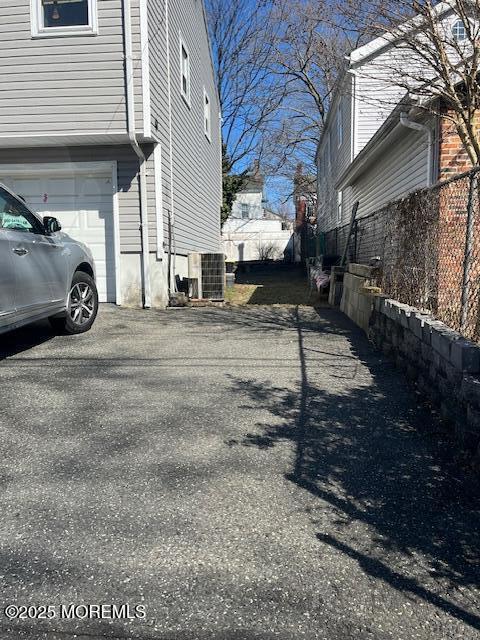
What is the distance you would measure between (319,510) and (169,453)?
1.01 m

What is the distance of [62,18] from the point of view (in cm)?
805

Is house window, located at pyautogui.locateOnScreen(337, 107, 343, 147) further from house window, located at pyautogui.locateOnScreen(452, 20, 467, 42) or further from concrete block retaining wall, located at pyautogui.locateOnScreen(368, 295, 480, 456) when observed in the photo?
concrete block retaining wall, located at pyautogui.locateOnScreen(368, 295, 480, 456)

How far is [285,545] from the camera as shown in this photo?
2121 mm

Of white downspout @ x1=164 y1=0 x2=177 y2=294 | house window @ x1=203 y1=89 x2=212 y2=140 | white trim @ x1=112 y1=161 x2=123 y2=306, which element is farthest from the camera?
house window @ x1=203 y1=89 x2=212 y2=140

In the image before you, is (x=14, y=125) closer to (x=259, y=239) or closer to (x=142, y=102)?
(x=142, y=102)

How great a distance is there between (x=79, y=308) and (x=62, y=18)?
203 inches

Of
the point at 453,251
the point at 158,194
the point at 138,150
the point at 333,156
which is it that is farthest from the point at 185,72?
the point at 333,156

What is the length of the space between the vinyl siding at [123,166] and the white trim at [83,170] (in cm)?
6

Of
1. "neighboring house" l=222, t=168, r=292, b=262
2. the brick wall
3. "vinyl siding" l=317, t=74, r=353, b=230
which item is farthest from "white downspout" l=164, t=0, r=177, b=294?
"neighboring house" l=222, t=168, r=292, b=262

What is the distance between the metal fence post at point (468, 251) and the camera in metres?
3.68

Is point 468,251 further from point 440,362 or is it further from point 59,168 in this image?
point 59,168

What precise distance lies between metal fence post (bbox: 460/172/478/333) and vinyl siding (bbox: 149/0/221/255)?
6041 millimetres

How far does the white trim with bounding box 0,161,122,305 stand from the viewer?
8.49m

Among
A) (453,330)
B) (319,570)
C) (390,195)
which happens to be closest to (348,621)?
(319,570)
